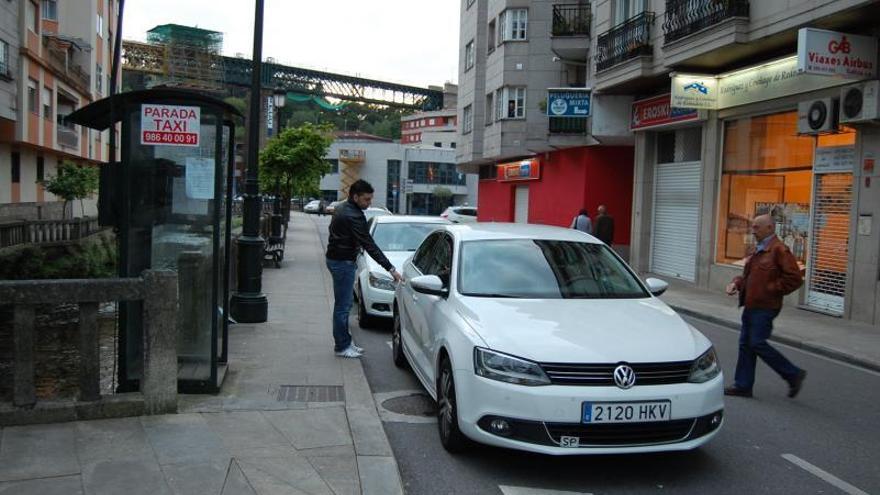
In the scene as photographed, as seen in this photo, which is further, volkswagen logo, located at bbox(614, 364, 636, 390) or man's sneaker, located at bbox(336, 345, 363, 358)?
man's sneaker, located at bbox(336, 345, 363, 358)

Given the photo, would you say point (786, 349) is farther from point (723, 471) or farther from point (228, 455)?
point (228, 455)

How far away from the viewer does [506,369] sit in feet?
14.6

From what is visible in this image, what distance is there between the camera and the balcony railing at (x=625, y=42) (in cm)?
1844

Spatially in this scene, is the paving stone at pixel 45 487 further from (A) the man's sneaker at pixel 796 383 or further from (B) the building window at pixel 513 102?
(B) the building window at pixel 513 102

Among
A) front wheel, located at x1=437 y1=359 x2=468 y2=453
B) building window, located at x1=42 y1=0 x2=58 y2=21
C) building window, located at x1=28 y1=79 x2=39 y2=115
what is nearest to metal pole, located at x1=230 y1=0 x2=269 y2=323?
front wheel, located at x1=437 y1=359 x2=468 y2=453

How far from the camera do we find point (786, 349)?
986cm

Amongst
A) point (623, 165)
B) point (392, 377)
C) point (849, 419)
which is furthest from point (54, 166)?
point (849, 419)

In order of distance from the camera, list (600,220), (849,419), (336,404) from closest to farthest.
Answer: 1. (336,404)
2. (849,419)
3. (600,220)

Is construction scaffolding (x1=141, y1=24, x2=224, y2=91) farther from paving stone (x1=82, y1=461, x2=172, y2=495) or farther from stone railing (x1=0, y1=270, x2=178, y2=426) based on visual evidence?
paving stone (x1=82, y1=461, x2=172, y2=495)

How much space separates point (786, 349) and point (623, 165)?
626 inches

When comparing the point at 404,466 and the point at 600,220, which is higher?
the point at 600,220

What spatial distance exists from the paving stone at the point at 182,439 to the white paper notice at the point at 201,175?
1.82 meters

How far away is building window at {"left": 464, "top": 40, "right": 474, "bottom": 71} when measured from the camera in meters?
35.5

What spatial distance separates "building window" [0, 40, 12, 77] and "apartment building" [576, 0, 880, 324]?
21.0 meters
